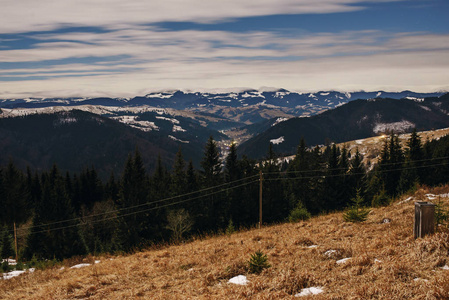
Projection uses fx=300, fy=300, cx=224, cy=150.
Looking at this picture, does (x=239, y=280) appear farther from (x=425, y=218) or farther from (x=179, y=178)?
(x=179, y=178)

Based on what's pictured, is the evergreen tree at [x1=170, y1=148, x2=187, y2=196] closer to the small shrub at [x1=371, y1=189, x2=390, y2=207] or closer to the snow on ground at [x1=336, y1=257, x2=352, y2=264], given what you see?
the small shrub at [x1=371, y1=189, x2=390, y2=207]

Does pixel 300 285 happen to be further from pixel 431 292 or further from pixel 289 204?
pixel 289 204

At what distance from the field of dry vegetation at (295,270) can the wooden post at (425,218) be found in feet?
1.35

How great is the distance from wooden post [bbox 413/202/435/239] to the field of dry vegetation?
1.35 feet

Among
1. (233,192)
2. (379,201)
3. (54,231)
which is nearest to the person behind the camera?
(379,201)

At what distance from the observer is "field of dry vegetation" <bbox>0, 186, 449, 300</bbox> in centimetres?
931

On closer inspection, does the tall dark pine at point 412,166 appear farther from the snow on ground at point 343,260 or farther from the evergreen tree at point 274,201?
the snow on ground at point 343,260

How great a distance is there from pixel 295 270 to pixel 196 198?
45.9 meters

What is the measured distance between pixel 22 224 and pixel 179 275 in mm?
79912

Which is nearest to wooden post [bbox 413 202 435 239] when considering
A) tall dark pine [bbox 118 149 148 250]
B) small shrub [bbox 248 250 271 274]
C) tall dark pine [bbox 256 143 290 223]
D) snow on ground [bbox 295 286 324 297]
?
snow on ground [bbox 295 286 324 297]


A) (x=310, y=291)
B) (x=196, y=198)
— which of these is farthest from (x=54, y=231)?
(x=310, y=291)

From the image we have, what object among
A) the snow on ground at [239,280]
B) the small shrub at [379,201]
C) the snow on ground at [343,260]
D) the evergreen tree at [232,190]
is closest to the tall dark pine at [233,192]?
the evergreen tree at [232,190]

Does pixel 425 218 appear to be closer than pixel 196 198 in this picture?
Yes

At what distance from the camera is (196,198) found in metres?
56.5
